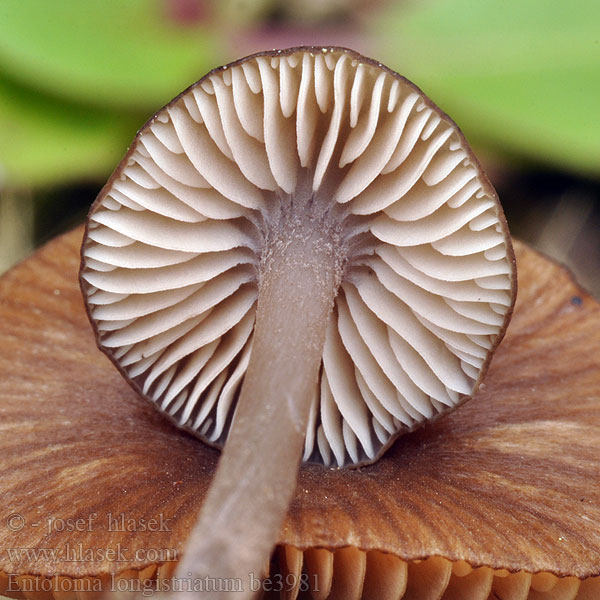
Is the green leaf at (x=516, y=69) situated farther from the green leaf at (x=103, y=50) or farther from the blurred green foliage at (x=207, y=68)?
the green leaf at (x=103, y=50)

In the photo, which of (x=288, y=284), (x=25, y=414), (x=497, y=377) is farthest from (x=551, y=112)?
(x=25, y=414)

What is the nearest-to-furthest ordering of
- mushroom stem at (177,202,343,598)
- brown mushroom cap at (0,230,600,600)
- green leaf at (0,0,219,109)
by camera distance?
1. mushroom stem at (177,202,343,598)
2. brown mushroom cap at (0,230,600,600)
3. green leaf at (0,0,219,109)

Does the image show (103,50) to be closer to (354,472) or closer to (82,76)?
(82,76)

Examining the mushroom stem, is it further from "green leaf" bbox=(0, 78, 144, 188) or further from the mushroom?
"green leaf" bbox=(0, 78, 144, 188)

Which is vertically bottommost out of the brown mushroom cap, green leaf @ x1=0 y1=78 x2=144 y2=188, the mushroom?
the brown mushroom cap

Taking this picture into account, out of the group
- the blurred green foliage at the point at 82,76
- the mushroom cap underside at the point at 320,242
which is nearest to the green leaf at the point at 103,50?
the blurred green foliage at the point at 82,76

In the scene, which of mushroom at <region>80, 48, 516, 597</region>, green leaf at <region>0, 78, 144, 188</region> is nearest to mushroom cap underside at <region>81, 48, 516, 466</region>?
mushroom at <region>80, 48, 516, 597</region>

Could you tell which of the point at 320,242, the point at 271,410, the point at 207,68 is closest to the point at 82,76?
the point at 207,68
